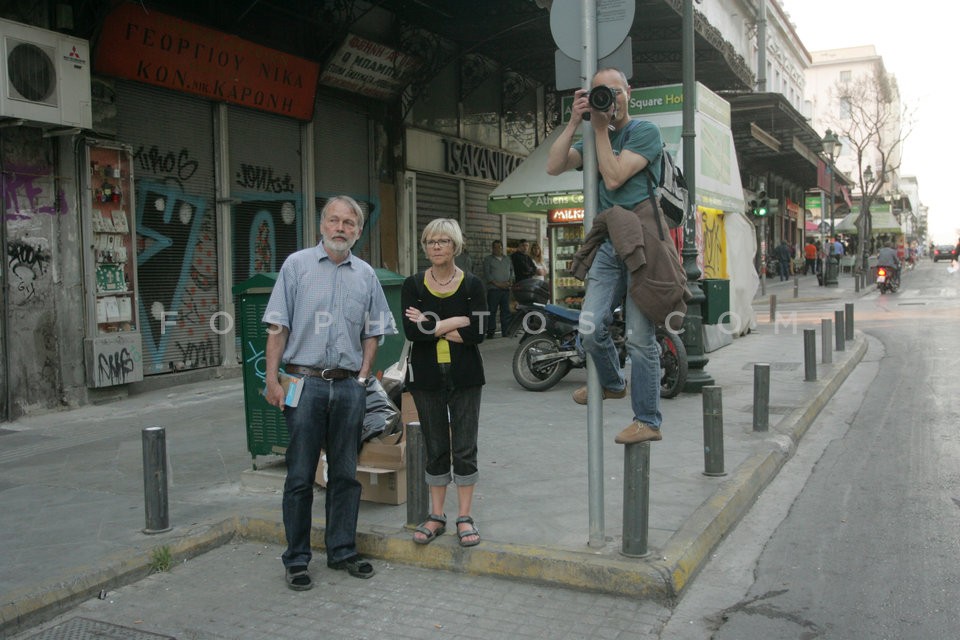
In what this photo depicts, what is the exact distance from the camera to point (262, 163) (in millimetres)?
12414

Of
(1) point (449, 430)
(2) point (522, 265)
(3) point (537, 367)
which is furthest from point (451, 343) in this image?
(2) point (522, 265)

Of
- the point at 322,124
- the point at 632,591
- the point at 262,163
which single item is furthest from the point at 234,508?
the point at 322,124

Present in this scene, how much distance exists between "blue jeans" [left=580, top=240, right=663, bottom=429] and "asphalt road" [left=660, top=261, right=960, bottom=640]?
982 millimetres

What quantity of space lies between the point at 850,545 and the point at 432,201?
1261 cm

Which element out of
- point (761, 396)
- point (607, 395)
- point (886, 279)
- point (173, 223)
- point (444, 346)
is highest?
point (173, 223)

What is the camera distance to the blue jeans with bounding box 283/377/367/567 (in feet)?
14.7

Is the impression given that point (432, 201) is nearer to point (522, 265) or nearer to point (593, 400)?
point (522, 265)

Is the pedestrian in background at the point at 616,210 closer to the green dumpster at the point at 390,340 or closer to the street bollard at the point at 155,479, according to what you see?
the green dumpster at the point at 390,340

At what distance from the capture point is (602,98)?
13.5 feet

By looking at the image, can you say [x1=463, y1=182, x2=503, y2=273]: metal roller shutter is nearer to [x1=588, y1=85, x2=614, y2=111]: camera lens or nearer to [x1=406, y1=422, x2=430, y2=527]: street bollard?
[x1=406, y1=422, x2=430, y2=527]: street bollard

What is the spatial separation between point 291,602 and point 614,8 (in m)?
3.35

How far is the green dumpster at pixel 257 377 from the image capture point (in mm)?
5984

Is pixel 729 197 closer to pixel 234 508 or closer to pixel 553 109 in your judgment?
pixel 553 109

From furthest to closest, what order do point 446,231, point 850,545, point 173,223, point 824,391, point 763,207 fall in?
point 763,207, point 173,223, point 824,391, point 850,545, point 446,231
